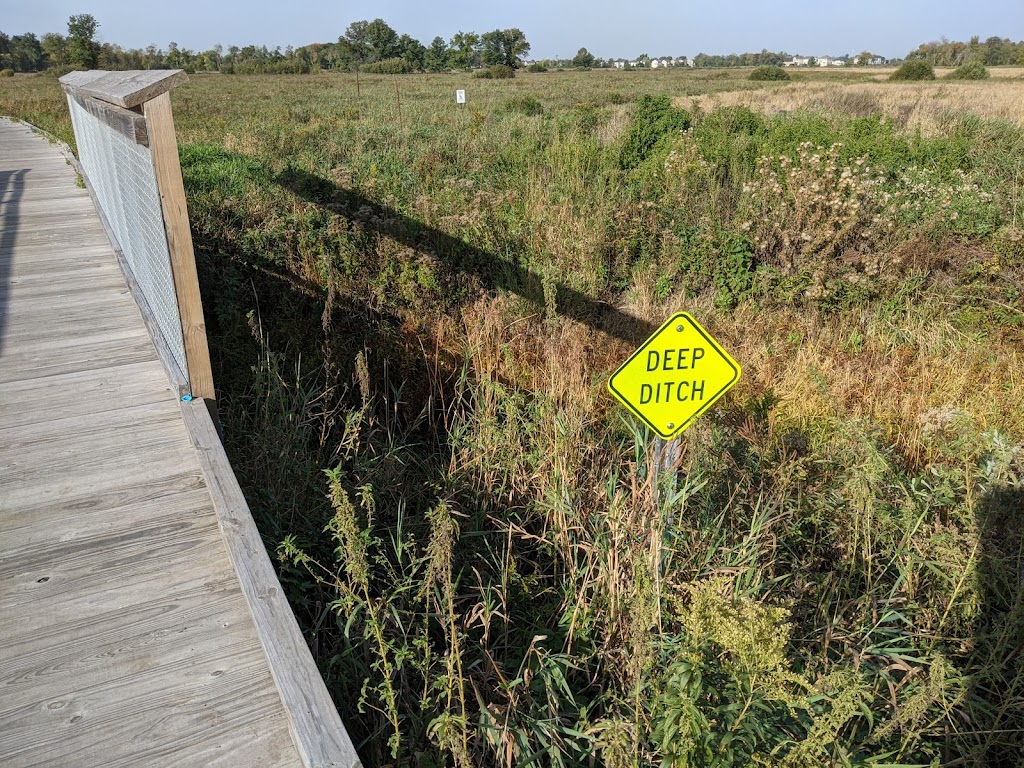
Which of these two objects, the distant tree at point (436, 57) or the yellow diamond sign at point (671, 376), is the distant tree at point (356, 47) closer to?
the distant tree at point (436, 57)

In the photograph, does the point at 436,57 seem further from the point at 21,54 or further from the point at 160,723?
the point at 160,723

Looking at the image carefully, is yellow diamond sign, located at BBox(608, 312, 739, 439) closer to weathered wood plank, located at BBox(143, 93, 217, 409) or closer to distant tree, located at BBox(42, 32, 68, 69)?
weathered wood plank, located at BBox(143, 93, 217, 409)

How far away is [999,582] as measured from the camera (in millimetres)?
3129

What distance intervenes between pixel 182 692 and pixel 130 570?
2.15 feet

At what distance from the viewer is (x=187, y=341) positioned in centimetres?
316

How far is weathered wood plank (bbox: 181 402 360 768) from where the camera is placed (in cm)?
176

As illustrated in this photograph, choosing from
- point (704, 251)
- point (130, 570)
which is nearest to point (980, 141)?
point (704, 251)

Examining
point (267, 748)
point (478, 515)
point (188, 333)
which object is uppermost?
point (188, 333)

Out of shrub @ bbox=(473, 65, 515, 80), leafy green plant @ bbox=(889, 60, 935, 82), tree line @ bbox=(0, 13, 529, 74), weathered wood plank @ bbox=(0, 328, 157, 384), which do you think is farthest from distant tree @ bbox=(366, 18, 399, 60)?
weathered wood plank @ bbox=(0, 328, 157, 384)

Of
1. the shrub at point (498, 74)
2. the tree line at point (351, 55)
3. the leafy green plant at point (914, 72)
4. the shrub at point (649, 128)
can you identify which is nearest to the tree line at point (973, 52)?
the tree line at point (351, 55)

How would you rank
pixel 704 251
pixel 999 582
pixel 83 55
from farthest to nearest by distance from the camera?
pixel 83 55
pixel 704 251
pixel 999 582

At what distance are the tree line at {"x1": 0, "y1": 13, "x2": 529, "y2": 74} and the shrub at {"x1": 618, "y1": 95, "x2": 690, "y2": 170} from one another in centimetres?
5163

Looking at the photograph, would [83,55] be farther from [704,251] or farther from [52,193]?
[704,251]

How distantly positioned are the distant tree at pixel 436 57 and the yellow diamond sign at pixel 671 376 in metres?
85.6
